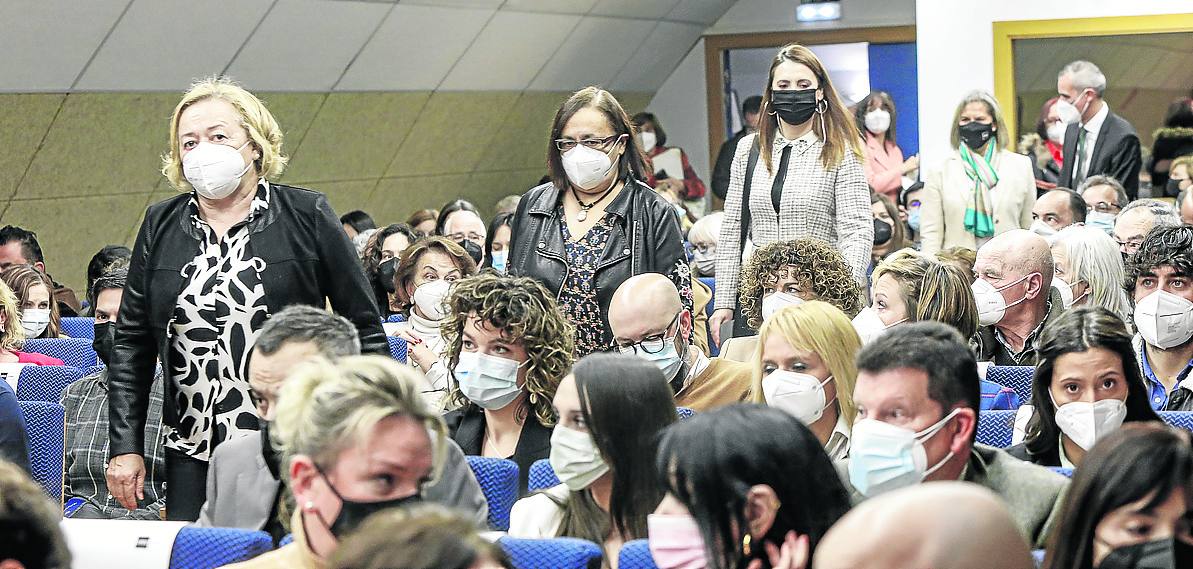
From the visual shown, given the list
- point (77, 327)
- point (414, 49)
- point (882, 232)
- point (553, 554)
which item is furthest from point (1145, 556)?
point (414, 49)

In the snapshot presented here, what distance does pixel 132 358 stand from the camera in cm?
416

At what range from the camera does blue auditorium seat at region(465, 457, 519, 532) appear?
3.77 m

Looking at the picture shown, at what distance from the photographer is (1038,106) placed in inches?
433

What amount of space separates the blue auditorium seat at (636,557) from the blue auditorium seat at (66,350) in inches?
185

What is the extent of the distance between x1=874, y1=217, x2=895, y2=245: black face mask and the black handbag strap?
324 cm

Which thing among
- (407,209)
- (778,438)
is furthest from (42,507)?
(407,209)

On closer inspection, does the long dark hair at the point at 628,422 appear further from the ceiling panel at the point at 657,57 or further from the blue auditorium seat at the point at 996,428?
the ceiling panel at the point at 657,57

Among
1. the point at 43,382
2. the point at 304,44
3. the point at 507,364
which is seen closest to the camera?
the point at 507,364

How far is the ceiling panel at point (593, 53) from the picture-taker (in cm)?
1356

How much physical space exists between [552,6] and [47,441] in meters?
8.08

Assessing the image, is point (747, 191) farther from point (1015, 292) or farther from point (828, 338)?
point (828, 338)

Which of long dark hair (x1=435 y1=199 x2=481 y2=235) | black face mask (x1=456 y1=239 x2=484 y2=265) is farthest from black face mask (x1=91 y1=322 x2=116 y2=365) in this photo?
long dark hair (x1=435 y1=199 x2=481 y2=235)

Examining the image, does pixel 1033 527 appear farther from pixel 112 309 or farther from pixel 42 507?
pixel 112 309

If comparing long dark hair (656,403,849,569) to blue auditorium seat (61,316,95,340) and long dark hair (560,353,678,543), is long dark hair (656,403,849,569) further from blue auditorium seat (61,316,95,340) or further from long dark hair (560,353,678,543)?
blue auditorium seat (61,316,95,340)
